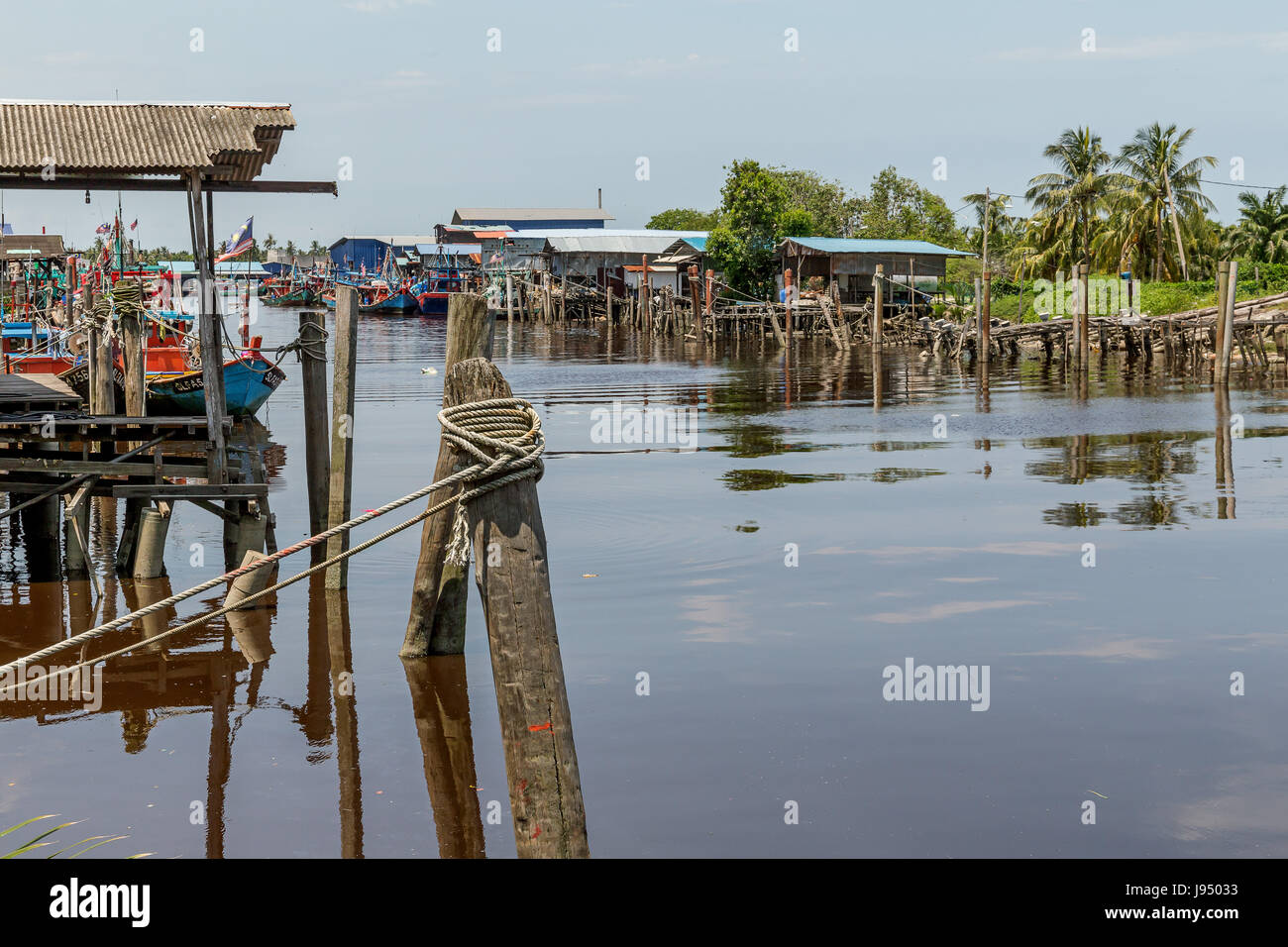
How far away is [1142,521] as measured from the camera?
540 inches

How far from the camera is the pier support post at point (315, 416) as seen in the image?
1152 cm

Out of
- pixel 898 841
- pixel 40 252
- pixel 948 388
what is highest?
pixel 40 252

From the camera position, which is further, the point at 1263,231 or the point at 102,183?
the point at 1263,231

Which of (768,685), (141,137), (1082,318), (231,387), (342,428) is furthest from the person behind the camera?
(1082,318)

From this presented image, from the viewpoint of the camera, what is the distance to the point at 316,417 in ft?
37.9

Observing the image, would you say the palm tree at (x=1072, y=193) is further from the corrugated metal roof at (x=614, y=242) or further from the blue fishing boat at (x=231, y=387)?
the blue fishing boat at (x=231, y=387)

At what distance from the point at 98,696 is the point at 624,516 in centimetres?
703

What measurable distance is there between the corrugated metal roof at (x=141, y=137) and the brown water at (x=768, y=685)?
3.49 m


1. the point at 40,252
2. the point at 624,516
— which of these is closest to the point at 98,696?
the point at 624,516

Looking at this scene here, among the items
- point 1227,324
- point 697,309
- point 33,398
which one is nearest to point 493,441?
point 33,398

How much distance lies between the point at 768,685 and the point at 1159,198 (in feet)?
182

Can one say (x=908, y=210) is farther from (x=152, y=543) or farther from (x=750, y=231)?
(x=152, y=543)

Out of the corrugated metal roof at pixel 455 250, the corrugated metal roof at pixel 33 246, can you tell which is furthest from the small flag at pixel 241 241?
the corrugated metal roof at pixel 455 250
